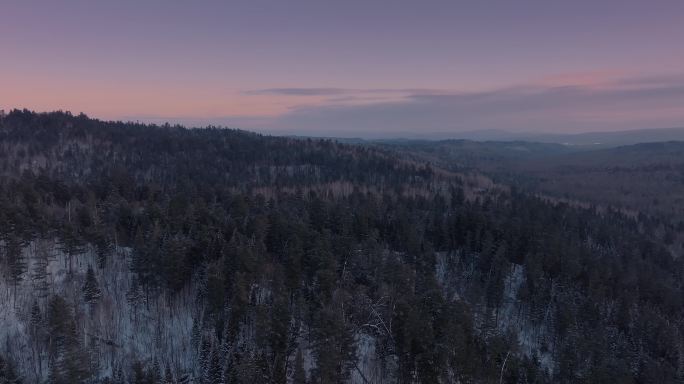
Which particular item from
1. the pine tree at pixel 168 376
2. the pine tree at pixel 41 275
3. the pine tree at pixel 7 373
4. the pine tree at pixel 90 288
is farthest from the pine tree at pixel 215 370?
the pine tree at pixel 41 275

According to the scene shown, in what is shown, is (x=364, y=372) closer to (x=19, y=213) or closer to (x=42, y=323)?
(x=42, y=323)

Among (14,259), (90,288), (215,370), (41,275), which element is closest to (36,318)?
(90,288)

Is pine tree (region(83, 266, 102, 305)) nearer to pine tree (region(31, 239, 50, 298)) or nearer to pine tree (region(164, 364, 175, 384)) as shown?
pine tree (region(31, 239, 50, 298))

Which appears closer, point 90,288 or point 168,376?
point 168,376

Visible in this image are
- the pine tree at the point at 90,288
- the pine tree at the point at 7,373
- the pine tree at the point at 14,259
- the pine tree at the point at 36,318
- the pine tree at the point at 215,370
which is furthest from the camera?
the pine tree at the point at 90,288

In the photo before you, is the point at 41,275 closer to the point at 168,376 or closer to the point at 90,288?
the point at 90,288

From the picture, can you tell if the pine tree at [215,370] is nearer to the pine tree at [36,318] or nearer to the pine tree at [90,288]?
the pine tree at [90,288]

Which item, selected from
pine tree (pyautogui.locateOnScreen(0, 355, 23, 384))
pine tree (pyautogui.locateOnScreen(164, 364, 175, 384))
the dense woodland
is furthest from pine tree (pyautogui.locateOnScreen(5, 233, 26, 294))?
pine tree (pyautogui.locateOnScreen(164, 364, 175, 384))

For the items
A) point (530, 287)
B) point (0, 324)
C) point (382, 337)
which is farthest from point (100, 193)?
point (530, 287)
